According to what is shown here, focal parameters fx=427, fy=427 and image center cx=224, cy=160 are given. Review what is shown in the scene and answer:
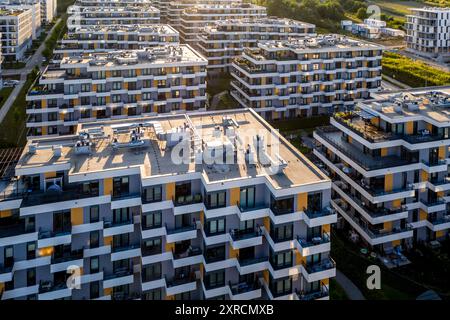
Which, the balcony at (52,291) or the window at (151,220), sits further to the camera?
the window at (151,220)

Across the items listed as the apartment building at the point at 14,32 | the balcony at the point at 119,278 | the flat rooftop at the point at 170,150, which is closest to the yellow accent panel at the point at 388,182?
the flat rooftop at the point at 170,150

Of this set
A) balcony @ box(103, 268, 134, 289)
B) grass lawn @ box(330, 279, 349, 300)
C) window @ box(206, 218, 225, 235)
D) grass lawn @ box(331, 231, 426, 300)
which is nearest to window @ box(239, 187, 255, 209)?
window @ box(206, 218, 225, 235)

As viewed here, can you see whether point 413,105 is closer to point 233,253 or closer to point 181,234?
point 233,253

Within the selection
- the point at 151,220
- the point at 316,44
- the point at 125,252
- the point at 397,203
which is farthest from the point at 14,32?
the point at 397,203

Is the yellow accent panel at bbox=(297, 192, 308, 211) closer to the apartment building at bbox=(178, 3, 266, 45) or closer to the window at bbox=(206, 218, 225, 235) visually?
the window at bbox=(206, 218, 225, 235)

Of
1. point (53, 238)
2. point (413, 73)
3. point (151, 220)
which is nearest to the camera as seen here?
point (53, 238)

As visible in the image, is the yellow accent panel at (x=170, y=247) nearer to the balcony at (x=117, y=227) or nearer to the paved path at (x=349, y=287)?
the balcony at (x=117, y=227)
